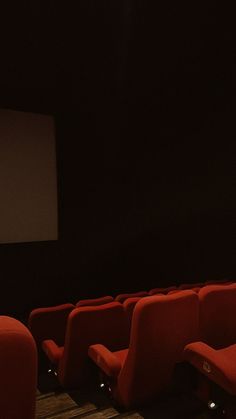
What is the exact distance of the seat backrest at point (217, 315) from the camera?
6.55 ft

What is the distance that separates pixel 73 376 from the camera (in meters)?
2.26

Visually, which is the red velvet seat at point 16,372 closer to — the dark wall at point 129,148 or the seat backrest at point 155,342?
the seat backrest at point 155,342

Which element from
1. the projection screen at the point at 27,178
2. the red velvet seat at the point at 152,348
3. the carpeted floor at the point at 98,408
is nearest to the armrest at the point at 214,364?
the red velvet seat at the point at 152,348

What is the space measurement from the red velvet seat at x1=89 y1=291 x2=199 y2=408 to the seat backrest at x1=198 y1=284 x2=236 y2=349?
10 cm

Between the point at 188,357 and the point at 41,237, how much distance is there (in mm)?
3709

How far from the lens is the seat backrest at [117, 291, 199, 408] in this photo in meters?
1.72

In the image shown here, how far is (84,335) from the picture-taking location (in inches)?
87.0

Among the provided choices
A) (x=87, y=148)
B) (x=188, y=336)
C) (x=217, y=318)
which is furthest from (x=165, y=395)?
(x=87, y=148)

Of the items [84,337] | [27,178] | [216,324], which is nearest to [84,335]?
[84,337]

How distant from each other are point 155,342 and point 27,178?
12.4ft

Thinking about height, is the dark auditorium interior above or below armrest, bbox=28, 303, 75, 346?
above

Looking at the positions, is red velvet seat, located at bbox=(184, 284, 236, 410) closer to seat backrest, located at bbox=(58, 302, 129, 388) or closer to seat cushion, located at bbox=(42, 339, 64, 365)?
seat backrest, located at bbox=(58, 302, 129, 388)

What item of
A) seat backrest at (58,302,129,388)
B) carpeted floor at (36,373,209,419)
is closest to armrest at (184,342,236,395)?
carpeted floor at (36,373,209,419)

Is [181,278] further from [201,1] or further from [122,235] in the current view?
[201,1]
